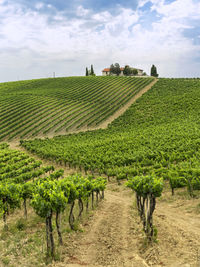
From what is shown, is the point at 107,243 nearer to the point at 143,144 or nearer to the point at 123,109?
the point at 143,144

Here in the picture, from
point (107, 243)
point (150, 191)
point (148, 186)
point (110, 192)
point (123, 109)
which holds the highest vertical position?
point (123, 109)

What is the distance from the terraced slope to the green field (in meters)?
6.30

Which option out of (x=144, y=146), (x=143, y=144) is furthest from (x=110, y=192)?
(x=143, y=144)

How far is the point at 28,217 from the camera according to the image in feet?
43.5

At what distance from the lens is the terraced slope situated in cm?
4706

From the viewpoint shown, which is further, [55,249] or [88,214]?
[88,214]

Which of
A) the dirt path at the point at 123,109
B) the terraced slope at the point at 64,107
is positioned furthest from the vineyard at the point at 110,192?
the dirt path at the point at 123,109

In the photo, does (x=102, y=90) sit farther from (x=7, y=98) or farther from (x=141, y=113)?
(x=7, y=98)

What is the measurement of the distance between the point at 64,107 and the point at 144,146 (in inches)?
1395

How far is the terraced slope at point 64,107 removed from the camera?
154 feet

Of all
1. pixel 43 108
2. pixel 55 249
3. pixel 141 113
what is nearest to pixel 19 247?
pixel 55 249

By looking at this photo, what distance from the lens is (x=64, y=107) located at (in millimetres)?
57188

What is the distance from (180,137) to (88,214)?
19927 millimetres

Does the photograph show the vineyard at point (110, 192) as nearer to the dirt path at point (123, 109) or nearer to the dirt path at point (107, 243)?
the dirt path at point (107, 243)
